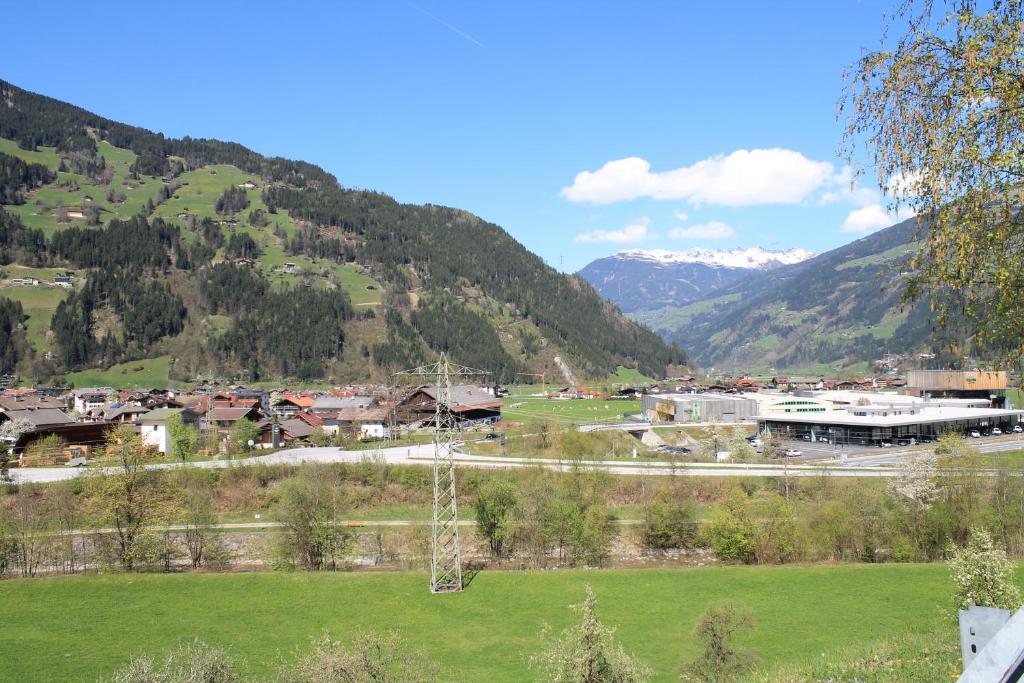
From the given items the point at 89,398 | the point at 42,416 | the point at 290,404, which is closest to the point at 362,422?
the point at 290,404

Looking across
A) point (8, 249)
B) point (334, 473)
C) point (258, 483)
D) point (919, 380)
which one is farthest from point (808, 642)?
point (8, 249)

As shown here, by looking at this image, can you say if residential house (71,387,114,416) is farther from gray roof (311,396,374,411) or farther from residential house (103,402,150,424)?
gray roof (311,396,374,411)

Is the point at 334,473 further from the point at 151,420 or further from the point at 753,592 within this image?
the point at 753,592

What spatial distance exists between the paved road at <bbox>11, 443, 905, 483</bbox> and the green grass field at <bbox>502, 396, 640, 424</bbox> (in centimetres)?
2747

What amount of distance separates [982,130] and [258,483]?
55.0m

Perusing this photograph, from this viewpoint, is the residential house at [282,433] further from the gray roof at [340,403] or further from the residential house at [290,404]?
the residential house at [290,404]

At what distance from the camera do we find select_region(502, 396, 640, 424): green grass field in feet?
297

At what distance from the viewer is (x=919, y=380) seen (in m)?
111

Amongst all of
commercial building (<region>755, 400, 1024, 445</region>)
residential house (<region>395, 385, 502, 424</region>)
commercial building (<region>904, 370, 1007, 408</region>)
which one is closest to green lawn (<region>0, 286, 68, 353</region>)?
residential house (<region>395, 385, 502, 424</region>)

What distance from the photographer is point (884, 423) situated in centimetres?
7019

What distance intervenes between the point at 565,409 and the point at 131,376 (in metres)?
80.1

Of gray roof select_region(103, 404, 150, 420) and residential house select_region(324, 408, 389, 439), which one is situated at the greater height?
gray roof select_region(103, 404, 150, 420)

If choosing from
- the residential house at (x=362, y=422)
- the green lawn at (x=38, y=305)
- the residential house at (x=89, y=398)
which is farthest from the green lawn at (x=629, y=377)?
the green lawn at (x=38, y=305)

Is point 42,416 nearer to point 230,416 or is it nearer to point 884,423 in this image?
point 230,416
